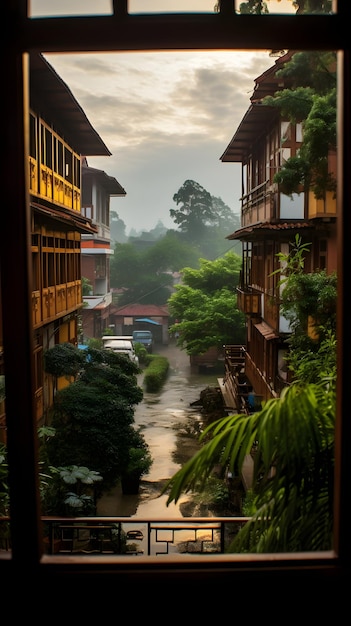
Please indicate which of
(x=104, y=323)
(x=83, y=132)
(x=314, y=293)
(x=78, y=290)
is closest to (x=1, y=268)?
(x=314, y=293)

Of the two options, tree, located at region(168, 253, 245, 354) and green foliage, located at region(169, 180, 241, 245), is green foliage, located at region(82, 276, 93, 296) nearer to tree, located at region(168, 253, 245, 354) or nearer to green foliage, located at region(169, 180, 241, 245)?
tree, located at region(168, 253, 245, 354)

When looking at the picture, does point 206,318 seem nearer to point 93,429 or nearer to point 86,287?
point 86,287

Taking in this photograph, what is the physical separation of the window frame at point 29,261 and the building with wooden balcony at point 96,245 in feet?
91.1

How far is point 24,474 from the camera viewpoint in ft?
8.09

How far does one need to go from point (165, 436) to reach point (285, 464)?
56.8 ft

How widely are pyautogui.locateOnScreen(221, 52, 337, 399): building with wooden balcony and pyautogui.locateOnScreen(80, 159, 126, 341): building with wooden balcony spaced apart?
11.6 meters

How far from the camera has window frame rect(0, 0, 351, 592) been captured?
2.42 metres

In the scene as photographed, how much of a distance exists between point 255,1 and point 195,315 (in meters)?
24.6

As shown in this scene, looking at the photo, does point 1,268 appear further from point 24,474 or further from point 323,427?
point 323,427

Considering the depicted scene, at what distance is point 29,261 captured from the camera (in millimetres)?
2488

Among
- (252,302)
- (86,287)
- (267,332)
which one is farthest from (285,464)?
(86,287)

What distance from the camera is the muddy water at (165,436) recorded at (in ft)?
45.9

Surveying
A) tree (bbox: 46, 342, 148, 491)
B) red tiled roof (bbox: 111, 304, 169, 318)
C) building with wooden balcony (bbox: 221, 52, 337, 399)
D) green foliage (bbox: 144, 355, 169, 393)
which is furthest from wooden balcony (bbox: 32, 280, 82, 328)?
red tiled roof (bbox: 111, 304, 169, 318)

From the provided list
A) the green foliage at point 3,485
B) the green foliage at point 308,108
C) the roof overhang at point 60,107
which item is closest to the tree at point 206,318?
the roof overhang at point 60,107
